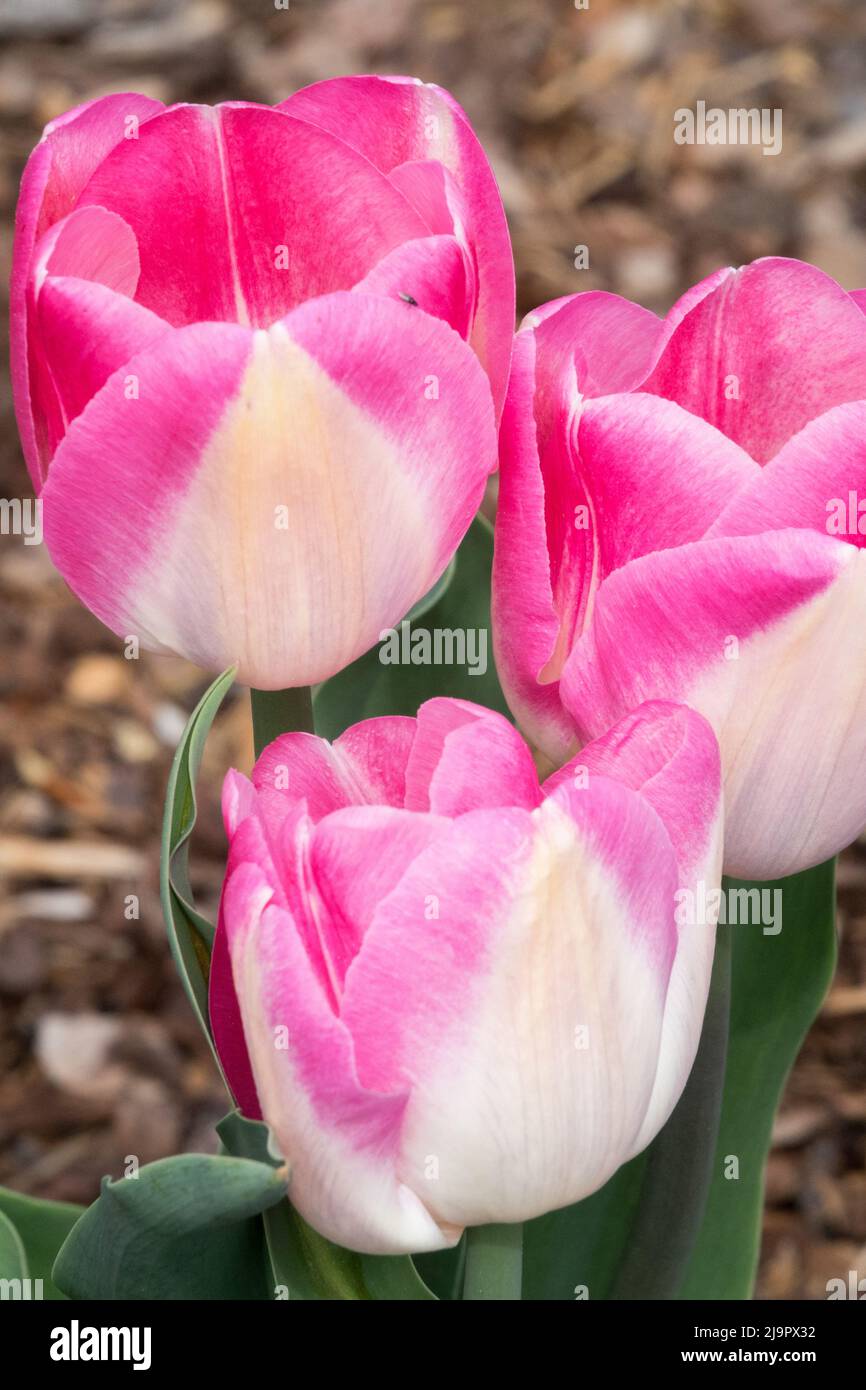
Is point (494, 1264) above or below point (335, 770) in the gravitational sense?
below

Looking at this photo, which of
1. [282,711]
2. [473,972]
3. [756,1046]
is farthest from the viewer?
[756,1046]

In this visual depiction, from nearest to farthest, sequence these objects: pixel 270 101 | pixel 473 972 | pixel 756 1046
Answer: pixel 473 972 → pixel 756 1046 → pixel 270 101

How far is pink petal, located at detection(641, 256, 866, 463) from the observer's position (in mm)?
400

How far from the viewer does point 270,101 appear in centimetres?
167

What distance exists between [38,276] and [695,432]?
0.15 m

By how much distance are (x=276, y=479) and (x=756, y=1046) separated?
0.94ft

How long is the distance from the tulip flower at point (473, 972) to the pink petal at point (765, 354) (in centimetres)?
10

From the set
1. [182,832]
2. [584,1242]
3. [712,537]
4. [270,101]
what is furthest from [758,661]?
[270,101]

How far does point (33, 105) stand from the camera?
5.61ft

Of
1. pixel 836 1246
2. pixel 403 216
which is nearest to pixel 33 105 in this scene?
pixel 836 1246

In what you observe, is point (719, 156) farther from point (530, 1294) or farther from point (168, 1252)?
point (168, 1252)

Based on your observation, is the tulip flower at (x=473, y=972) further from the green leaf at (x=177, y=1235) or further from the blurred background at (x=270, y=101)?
the blurred background at (x=270, y=101)
